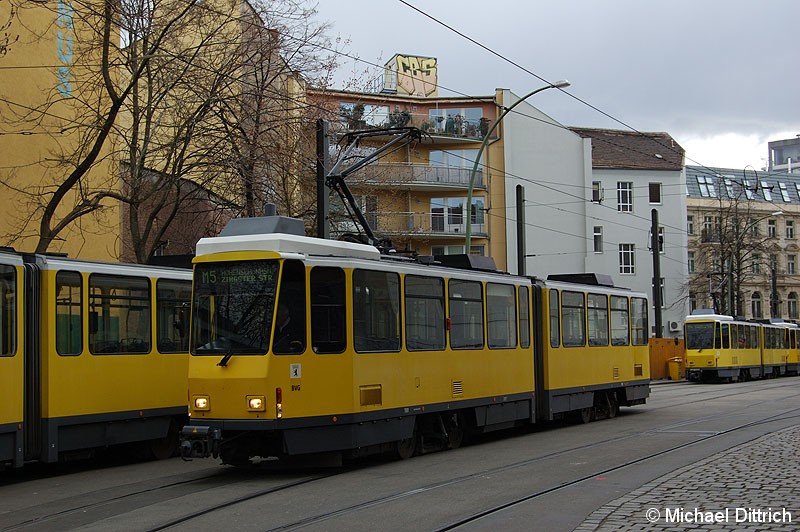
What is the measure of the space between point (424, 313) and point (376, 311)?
1329 mm

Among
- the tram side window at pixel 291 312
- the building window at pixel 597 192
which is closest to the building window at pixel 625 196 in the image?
the building window at pixel 597 192

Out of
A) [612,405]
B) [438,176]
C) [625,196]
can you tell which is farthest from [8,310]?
[625,196]

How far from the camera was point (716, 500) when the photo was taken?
10016 millimetres

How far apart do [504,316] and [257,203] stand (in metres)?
8.19

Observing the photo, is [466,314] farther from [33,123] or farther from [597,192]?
[597,192]

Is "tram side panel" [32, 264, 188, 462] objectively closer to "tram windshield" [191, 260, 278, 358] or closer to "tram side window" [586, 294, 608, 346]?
"tram windshield" [191, 260, 278, 358]

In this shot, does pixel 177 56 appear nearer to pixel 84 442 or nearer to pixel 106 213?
pixel 84 442

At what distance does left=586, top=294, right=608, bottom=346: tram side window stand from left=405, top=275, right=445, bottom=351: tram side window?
6478 millimetres

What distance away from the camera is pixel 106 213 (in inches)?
1100

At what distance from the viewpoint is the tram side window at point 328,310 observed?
13.3 m

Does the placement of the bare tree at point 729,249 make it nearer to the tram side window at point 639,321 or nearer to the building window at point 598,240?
the building window at point 598,240

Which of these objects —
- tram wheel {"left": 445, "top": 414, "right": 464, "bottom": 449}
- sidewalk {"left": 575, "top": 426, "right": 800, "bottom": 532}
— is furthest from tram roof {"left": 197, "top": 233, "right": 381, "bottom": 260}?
sidewalk {"left": 575, "top": 426, "right": 800, "bottom": 532}

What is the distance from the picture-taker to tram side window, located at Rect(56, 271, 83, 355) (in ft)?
45.3

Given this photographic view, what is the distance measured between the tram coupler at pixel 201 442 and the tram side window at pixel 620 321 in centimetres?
1199
